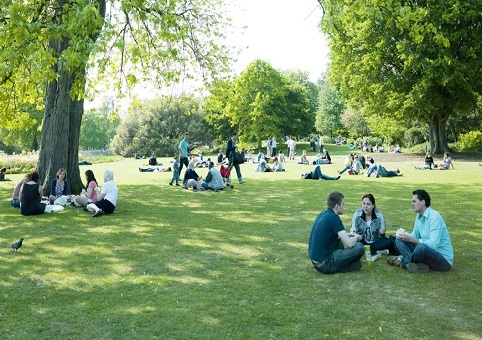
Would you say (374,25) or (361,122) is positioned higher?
(374,25)

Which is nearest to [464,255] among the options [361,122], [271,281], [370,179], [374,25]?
[271,281]

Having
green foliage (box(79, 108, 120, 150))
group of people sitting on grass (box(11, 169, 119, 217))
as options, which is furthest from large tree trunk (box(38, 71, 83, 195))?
green foliage (box(79, 108, 120, 150))

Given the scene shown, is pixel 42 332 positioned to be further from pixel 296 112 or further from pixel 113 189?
pixel 296 112

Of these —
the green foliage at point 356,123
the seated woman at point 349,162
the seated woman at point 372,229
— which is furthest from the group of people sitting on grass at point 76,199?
the green foliage at point 356,123

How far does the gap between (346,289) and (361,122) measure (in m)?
70.8

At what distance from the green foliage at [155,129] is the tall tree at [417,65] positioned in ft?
114

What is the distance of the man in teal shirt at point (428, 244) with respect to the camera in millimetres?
6977

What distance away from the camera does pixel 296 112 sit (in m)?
68.9

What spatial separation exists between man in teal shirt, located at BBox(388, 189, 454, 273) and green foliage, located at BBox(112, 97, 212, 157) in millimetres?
63805

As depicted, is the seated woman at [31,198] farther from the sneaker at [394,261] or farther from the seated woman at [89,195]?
the sneaker at [394,261]

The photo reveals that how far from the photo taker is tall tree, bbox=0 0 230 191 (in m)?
8.66

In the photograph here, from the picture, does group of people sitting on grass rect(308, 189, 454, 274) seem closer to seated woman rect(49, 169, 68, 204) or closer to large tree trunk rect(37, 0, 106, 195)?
seated woman rect(49, 169, 68, 204)

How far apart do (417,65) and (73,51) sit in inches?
1150

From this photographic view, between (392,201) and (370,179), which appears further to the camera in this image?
(370,179)
